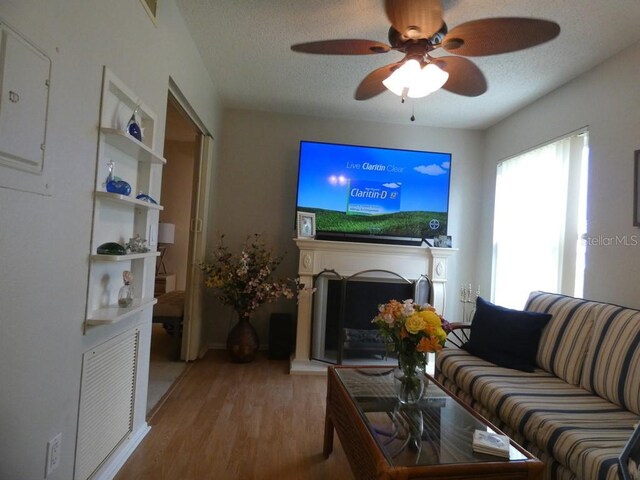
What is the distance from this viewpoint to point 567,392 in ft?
5.99

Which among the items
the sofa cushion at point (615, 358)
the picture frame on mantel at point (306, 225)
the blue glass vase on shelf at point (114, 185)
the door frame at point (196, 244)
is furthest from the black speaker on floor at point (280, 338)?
the sofa cushion at point (615, 358)

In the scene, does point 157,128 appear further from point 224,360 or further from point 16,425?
point 224,360

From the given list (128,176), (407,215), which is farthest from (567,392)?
(128,176)

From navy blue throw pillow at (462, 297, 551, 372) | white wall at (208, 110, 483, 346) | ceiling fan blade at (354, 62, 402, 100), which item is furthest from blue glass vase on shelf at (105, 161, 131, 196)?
navy blue throw pillow at (462, 297, 551, 372)

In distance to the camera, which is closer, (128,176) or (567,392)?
(128,176)

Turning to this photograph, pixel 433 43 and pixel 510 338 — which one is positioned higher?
pixel 433 43

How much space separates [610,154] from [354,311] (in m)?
2.31

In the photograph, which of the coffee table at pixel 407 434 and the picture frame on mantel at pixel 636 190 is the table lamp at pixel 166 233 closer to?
the coffee table at pixel 407 434

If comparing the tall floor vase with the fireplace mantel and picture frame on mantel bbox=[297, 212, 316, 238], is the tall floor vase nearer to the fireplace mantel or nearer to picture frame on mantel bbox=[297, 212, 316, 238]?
the fireplace mantel

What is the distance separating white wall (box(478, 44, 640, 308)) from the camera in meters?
2.14

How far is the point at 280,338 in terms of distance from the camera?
3369 mm

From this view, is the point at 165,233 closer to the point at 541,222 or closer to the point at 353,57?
the point at 353,57

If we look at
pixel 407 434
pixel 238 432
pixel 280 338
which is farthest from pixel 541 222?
pixel 238 432

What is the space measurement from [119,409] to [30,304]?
910 mm
